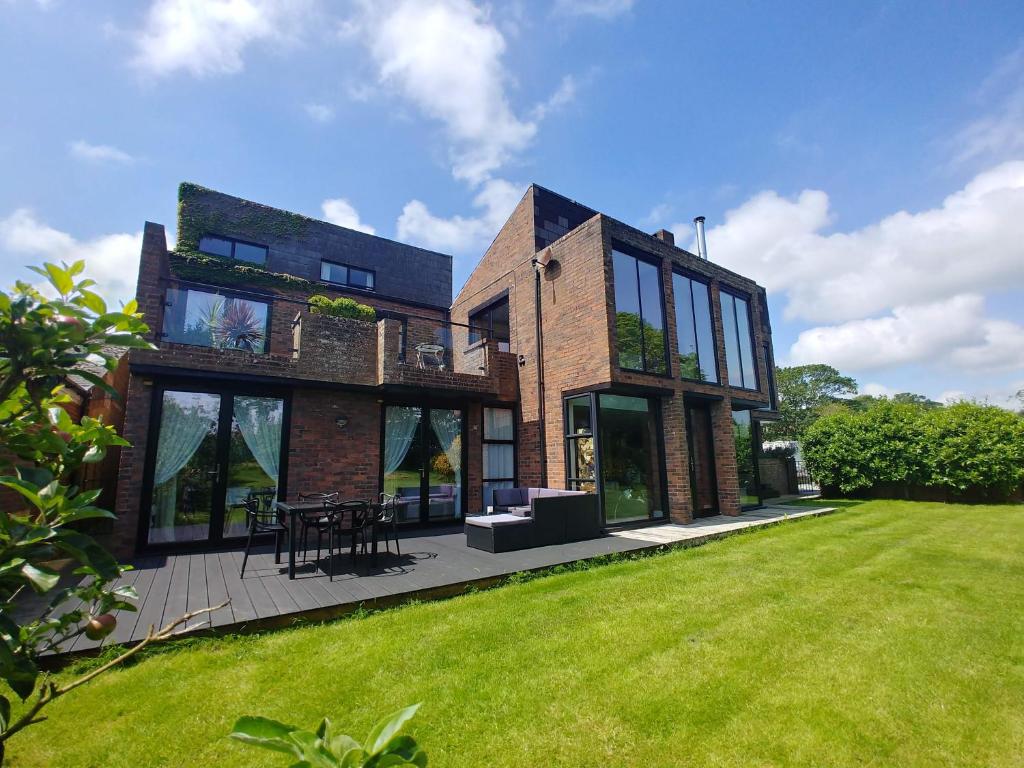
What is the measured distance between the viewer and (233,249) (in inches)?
534

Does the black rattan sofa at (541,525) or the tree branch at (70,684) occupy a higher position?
the tree branch at (70,684)

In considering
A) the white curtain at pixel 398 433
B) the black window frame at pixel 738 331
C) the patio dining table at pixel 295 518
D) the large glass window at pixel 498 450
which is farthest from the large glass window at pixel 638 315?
the patio dining table at pixel 295 518

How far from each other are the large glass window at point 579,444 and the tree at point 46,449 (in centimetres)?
749

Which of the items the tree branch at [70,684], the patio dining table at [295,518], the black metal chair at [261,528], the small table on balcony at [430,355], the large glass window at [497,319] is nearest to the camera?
the tree branch at [70,684]

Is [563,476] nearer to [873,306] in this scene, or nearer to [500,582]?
[500,582]

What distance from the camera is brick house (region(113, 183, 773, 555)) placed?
22.1ft

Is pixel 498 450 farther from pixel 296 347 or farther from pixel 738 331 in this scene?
pixel 738 331

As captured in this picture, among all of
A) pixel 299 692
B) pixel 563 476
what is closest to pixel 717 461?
pixel 563 476

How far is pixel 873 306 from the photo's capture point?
15141 mm

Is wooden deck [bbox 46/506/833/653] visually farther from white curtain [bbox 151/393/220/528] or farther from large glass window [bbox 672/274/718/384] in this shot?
large glass window [bbox 672/274/718/384]

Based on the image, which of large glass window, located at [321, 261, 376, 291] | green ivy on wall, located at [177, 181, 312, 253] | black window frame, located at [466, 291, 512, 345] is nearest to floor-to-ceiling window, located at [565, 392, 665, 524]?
black window frame, located at [466, 291, 512, 345]

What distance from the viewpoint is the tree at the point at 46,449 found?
1.02 metres

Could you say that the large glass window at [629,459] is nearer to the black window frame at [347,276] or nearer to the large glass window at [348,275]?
the black window frame at [347,276]

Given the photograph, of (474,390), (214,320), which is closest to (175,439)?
(214,320)
